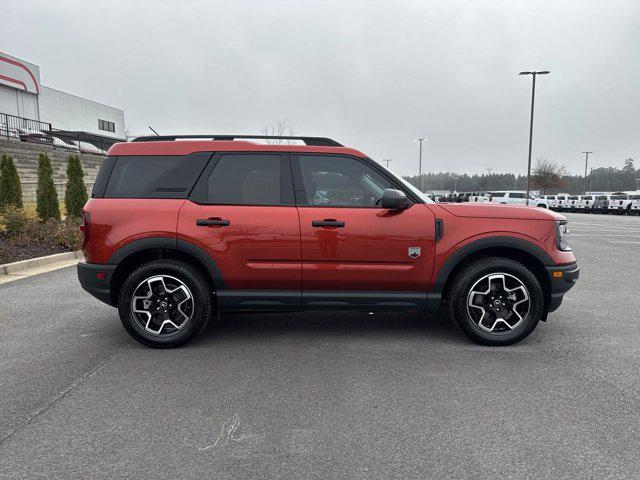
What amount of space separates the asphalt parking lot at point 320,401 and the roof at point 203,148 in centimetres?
188

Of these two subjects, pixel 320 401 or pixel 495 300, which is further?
pixel 495 300

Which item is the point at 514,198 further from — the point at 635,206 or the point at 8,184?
the point at 8,184

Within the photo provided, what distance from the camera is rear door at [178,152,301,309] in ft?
14.2

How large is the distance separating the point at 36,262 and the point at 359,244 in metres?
7.56

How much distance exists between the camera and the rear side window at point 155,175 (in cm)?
446

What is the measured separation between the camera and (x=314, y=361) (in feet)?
13.4

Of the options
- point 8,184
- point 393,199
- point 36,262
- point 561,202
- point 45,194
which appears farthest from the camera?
point 561,202

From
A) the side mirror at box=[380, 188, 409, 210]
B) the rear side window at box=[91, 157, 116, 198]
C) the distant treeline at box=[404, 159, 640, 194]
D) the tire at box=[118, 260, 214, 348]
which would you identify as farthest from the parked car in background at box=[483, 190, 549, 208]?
the distant treeline at box=[404, 159, 640, 194]

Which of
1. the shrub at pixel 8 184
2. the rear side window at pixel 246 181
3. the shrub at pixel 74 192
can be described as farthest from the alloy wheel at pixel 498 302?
the shrub at pixel 74 192

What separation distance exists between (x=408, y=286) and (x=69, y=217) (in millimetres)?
11510

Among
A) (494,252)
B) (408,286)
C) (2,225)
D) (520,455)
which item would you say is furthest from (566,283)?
(2,225)

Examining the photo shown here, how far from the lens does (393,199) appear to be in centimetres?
418

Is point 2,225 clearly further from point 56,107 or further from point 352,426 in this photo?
point 56,107

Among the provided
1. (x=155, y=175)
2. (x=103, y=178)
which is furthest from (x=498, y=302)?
(x=103, y=178)
